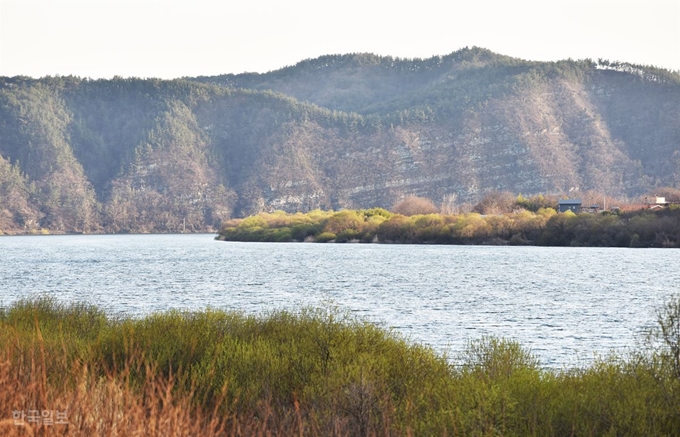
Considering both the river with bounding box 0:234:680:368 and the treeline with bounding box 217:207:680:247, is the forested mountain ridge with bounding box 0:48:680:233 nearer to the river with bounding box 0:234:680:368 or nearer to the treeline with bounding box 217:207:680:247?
the treeline with bounding box 217:207:680:247

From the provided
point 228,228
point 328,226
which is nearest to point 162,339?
point 328,226

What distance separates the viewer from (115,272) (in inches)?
2419

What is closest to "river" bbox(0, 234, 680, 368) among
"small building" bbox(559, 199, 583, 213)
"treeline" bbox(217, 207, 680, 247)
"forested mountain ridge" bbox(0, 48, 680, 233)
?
"treeline" bbox(217, 207, 680, 247)

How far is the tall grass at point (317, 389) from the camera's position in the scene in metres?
8.41

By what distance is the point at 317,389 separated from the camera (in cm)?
1340

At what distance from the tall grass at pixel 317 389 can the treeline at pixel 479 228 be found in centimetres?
8363

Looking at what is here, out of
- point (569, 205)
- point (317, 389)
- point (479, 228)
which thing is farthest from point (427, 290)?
point (569, 205)

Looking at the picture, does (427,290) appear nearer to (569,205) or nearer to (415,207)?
(569,205)

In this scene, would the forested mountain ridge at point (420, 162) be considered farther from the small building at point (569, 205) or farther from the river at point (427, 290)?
the river at point (427, 290)

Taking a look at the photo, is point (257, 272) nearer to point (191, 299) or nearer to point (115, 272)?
point (115, 272)

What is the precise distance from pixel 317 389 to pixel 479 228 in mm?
100770

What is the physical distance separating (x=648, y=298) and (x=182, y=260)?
47.2 metres

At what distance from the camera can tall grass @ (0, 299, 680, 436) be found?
8.41 metres

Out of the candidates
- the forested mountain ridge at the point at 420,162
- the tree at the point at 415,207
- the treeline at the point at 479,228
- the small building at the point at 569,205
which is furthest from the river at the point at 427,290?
the forested mountain ridge at the point at 420,162
